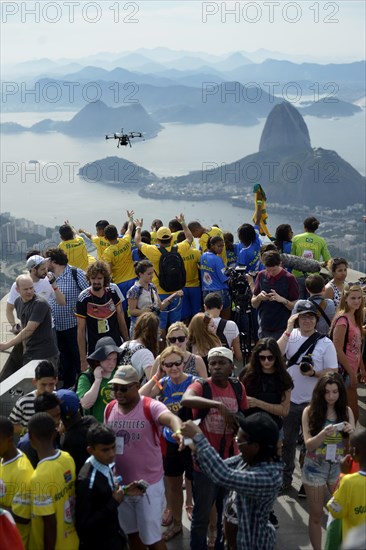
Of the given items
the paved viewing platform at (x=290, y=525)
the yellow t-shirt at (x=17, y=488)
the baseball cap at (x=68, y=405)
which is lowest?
the paved viewing platform at (x=290, y=525)

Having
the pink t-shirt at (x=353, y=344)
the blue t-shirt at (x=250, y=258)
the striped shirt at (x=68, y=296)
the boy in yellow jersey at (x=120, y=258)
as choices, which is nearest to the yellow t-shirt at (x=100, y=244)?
the boy in yellow jersey at (x=120, y=258)

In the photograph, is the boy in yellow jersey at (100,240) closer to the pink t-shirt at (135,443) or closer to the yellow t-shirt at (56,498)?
the pink t-shirt at (135,443)

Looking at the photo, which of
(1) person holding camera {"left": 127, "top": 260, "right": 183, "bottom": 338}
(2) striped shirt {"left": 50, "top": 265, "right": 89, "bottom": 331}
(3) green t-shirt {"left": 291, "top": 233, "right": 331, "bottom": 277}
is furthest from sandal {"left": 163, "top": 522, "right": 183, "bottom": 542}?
(3) green t-shirt {"left": 291, "top": 233, "right": 331, "bottom": 277}

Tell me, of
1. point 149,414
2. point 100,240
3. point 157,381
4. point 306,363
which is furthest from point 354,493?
point 100,240

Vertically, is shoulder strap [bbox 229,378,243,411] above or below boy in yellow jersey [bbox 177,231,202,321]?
below

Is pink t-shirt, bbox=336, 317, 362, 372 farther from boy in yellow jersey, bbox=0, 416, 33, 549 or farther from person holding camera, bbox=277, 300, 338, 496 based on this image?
boy in yellow jersey, bbox=0, 416, 33, 549

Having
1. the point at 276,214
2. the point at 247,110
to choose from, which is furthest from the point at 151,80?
the point at 276,214

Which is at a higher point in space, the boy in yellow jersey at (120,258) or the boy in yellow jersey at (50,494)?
the boy in yellow jersey at (120,258)
